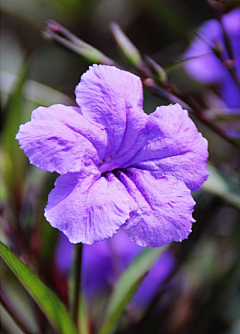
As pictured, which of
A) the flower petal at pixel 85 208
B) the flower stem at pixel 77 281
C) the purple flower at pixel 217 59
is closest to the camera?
the flower petal at pixel 85 208

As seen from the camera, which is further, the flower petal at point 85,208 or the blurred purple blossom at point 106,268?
the blurred purple blossom at point 106,268

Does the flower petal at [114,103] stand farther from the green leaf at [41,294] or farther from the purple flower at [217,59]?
the purple flower at [217,59]

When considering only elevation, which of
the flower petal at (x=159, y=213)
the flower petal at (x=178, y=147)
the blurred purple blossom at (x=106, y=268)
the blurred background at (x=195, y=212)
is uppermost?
the flower petal at (x=178, y=147)

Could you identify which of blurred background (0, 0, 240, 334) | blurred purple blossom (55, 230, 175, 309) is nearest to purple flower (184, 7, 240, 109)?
blurred background (0, 0, 240, 334)

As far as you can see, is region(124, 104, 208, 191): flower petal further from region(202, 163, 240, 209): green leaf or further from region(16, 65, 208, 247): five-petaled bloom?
region(202, 163, 240, 209): green leaf

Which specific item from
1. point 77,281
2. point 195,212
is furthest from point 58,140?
point 195,212

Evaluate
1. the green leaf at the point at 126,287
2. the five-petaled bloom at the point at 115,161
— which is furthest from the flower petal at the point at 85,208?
the green leaf at the point at 126,287

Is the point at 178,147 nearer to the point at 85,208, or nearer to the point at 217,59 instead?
the point at 85,208
